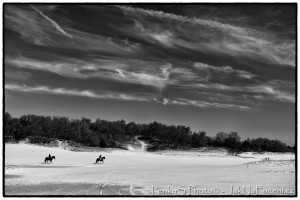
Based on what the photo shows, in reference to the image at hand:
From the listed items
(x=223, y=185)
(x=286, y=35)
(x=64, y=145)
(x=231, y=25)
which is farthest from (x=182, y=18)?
(x=64, y=145)

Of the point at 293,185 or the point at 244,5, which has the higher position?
the point at 244,5

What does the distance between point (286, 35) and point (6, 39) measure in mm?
10765

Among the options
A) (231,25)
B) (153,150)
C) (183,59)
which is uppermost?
(231,25)

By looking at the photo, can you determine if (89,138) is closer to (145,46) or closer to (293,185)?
(145,46)

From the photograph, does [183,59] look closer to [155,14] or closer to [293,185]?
[155,14]

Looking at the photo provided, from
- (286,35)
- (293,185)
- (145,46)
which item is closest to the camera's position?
(293,185)

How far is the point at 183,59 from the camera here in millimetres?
15961

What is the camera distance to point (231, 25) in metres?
14.6

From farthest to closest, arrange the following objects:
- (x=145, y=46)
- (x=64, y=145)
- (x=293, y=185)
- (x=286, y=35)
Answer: (x=64, y=145) < (x=145, y=46) < (x=286, y=35) < (x=293, y=185)

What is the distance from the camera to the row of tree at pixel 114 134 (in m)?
37.9

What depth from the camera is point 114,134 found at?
46.8m

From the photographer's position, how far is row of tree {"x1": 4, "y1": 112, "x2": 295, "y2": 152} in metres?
37.9

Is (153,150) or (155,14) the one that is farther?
(153,150)

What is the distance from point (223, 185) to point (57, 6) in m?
9.25
